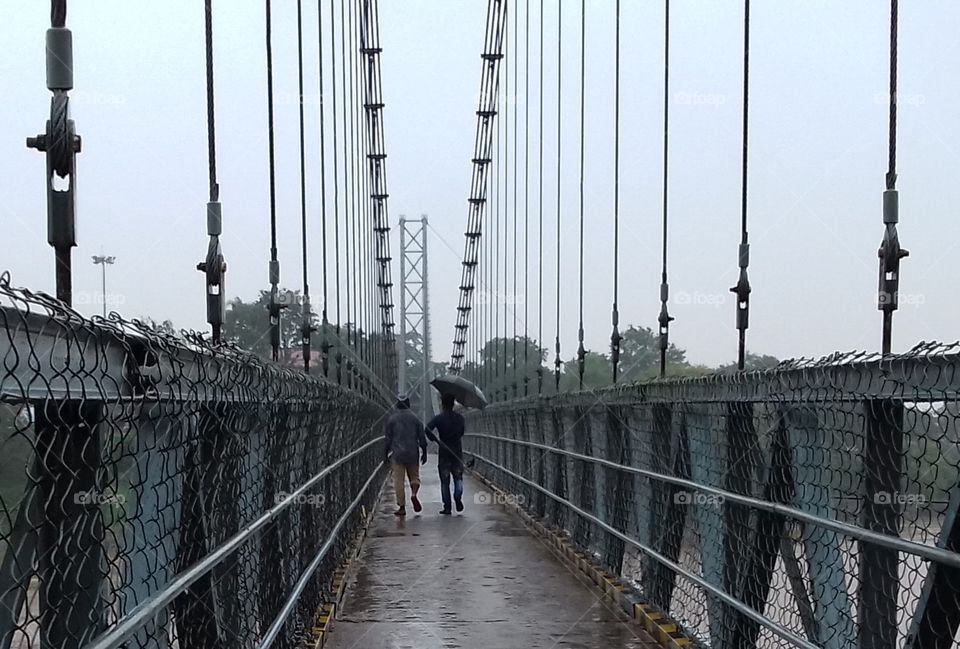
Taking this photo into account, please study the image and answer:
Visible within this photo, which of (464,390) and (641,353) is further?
(641,353)

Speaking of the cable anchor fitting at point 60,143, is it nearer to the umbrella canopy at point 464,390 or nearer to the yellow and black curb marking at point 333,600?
the yellow and black curb marking at point 333,600

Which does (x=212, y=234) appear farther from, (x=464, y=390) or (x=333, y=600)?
(x=464, y=390)

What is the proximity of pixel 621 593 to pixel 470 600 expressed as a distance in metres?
0.96

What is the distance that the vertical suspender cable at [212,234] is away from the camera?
6500 millimetres

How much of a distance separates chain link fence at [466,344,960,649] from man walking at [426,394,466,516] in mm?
6461

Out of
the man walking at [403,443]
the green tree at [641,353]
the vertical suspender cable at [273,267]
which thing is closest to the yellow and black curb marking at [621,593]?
the vertical suspender cable at [273,267]

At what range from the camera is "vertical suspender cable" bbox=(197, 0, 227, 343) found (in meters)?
6.50

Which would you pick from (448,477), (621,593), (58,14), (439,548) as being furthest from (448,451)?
(58,14)

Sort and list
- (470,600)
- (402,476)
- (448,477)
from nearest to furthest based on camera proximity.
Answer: (470,600), (402,476), (448,477)

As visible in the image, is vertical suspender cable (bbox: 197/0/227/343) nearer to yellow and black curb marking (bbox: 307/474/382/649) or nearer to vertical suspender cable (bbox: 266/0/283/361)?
yellow and black curb marking (bbox: 307/474/382/649)

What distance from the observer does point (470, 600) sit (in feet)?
24.9

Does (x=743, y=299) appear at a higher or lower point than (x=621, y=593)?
higher

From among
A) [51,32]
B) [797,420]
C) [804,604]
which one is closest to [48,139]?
[51,32]

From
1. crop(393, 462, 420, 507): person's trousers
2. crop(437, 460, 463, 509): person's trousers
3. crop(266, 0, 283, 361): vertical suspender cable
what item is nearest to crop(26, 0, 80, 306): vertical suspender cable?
crop(266, 0, 283, 361): vertical suspender cable
